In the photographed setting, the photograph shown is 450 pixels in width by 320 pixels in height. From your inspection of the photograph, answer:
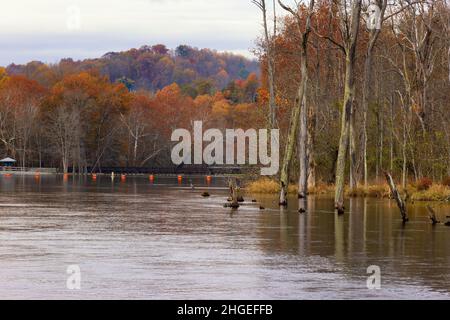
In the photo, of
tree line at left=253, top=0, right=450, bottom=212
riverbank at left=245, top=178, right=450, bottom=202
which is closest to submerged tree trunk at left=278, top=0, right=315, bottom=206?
tree line at left=253, top=0, right=450, bottom=212

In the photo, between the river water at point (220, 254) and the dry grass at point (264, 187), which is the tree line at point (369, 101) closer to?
the dry grass at point (264, 187)

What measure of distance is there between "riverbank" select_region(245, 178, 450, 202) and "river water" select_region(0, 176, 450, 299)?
8.80 metres

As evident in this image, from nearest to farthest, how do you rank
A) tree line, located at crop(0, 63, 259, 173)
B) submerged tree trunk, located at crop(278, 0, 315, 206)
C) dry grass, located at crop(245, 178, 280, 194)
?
1. submerged tree trunk, located at crop(278, 0, 315, 206)
2. dry grass, located at crop(245, 178, 280, 194)
3. tree line, located at crop(0, 63, 259, 173)

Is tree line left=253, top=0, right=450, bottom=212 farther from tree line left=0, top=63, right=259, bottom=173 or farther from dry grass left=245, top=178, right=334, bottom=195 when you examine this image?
tree line left=0, top=63, right=259, bottom=173

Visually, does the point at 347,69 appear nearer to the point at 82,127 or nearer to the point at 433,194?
the point at 433,194

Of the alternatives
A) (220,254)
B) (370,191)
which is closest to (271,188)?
(370,191)

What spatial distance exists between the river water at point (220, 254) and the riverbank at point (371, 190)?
8801mm

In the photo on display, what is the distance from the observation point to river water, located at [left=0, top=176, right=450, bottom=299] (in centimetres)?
1961

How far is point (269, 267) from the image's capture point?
23.1m

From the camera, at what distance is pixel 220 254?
84.5 ft

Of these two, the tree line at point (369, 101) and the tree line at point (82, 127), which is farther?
the tree line at point (82, 127)

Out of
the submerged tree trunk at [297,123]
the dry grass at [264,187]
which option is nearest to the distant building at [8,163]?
the dry grass at [264,187]

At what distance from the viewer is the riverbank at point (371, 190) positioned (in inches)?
2063
